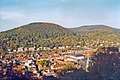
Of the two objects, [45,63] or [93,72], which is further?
[45,63]

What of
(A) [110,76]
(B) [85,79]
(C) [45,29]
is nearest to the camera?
(B) [85,79]

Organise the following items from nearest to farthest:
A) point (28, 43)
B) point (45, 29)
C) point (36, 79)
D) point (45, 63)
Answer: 1. point (36, 79)
2. point (45, 63)
3. point (28, 43)
4. point (45, 29)

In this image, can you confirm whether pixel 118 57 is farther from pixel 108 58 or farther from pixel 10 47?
pixel 10 47

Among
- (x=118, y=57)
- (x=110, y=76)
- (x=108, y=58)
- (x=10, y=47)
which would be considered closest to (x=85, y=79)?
(x=110, y=76)

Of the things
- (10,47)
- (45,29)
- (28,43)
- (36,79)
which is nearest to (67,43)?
(28,43)

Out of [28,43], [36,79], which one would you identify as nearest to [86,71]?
[36,79]

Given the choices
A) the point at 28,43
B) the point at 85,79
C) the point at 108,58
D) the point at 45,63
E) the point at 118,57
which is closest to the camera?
the point at 85,79

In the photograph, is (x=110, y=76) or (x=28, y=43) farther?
(x=28, y=43)

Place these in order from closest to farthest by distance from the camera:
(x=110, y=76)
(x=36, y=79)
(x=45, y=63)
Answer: (x=36, y=79) < (x=110, y=76) < (x=45, y=63)

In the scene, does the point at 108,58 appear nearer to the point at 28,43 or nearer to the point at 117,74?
the point at 117,74
